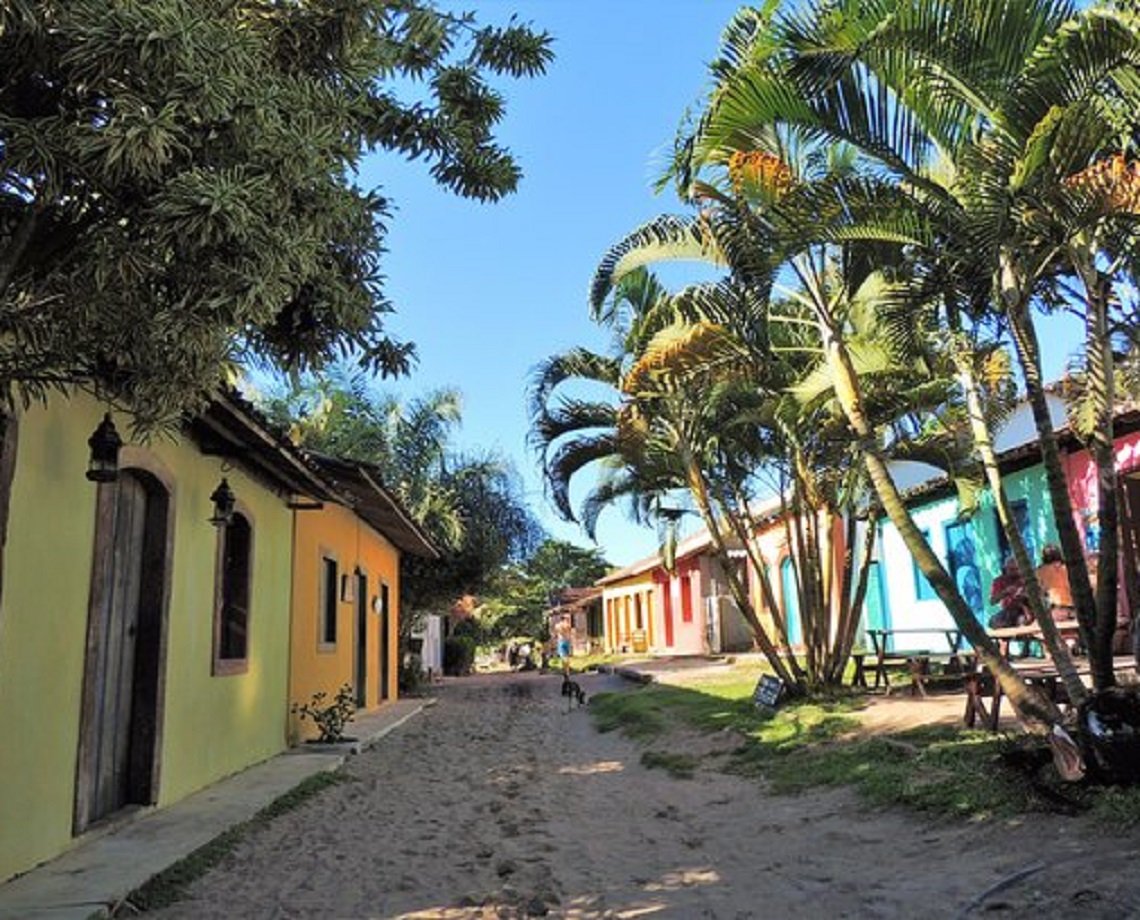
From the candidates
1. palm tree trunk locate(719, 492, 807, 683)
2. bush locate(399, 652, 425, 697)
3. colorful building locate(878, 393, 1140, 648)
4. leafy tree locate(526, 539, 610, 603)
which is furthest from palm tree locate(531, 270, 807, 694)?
leafy tree locate(526, 539, 610, 603)

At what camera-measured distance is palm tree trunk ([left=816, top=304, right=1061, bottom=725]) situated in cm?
599

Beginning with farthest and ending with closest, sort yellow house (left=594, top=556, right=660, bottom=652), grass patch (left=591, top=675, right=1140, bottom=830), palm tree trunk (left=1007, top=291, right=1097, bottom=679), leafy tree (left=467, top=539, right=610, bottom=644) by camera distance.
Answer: leafy tree (left=467, top=539, right=610, bottom=644) → yellow house (left=594, top=556, right=660, bottom=652) → palm tree trunk (left=1007, top=291, right=1097, bottom=679) → grass patch (left=591, top=675, right=1140, bottom=830)

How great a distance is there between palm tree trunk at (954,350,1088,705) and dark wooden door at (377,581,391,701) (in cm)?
1191

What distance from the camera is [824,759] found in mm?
7629

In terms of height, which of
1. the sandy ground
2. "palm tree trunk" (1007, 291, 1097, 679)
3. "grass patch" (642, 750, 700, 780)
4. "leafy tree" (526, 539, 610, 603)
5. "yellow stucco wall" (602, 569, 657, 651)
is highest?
"leafy tree" (526, 539, 610, 603)

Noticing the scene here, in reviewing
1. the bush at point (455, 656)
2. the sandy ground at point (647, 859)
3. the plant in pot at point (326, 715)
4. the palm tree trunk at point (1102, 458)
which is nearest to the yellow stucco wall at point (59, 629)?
the sandy ground at point (647, 859)

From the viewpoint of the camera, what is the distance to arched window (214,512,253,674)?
8.50m

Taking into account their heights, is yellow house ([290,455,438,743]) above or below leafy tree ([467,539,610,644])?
below

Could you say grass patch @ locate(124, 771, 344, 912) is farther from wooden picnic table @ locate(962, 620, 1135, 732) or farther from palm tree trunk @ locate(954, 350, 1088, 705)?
wooden picnic table @ locate(962, 620, 1135, 732)

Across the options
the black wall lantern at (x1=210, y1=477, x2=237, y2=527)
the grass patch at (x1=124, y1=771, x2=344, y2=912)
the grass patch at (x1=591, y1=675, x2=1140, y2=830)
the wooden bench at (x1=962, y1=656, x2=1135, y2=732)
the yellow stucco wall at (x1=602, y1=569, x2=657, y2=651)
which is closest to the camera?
the grass patch at (x1=124, y1=771, x2=344, y2=912)

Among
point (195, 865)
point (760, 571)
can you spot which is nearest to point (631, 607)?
point (760, 571)

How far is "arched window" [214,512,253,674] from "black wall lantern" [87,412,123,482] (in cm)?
323

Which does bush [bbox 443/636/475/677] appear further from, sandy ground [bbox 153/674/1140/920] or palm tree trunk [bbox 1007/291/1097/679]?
palm tree trunk [bbox 1007/291/1097/679]

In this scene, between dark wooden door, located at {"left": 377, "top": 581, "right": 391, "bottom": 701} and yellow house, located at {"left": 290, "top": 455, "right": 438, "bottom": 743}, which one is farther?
dark wooden door, located at {"left": 377, "top": 581, "right": 391, "bottom": 701}
